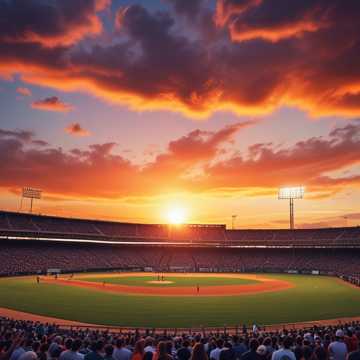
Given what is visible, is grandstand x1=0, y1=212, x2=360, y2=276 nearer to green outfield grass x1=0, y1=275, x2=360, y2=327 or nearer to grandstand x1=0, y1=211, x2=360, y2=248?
grandstand x1=0, y1=211, x2=360, y2=248

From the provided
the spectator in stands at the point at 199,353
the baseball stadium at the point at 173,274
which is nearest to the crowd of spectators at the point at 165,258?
the baseball stadium at the point at 173,274

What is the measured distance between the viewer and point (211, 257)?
10600 cm

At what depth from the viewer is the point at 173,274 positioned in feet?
287

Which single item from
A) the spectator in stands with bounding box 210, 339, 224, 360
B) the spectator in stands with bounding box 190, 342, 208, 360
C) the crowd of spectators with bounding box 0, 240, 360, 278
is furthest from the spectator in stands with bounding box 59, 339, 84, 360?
the crowd of spectators with bounding box 0, 240, 360, 278

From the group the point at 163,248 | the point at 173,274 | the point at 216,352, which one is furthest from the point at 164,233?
the point at 216,352

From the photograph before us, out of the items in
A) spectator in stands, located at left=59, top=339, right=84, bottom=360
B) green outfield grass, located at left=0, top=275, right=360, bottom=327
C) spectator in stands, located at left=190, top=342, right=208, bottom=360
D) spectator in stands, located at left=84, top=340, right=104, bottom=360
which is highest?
spectator in stands, located at left=190, top=342, right=208, bottom=360

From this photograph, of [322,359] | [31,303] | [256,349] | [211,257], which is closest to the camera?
[322,359]

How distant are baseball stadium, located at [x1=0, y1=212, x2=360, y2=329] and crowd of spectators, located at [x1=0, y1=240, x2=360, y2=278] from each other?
0.27 meters

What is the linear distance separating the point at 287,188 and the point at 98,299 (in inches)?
3621

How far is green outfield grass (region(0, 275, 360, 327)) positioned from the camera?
33.5 metres

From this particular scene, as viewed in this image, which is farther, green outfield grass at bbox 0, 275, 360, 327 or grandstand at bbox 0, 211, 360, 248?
grandstand at bbox 0, 211, 360, 248

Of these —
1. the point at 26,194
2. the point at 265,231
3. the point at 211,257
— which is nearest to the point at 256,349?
the point at 211,257

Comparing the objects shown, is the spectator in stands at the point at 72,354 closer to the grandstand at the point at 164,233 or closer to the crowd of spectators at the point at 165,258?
the crowd of spectators at the point at 165,258

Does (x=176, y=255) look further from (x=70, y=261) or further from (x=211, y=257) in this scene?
(x=70, y=261)
